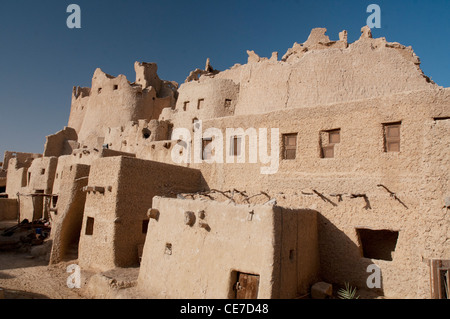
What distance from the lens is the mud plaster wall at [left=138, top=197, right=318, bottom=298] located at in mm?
7341

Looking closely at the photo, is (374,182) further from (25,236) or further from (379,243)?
(25,236)

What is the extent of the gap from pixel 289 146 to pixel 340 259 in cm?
417

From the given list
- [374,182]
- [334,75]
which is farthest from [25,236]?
[334,75]

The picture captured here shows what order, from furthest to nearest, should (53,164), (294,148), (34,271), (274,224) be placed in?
(53,164)
(34,271)
(294,148)
(274,224)

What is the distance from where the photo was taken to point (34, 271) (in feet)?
43.0

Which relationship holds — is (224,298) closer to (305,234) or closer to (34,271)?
(305,234)

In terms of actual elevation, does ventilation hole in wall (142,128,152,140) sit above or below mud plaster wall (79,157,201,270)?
above

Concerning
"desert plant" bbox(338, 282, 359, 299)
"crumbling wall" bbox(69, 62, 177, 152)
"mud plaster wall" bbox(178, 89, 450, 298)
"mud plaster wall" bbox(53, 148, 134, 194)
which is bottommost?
"desert plant" bbox(338, 282, 359, 299)

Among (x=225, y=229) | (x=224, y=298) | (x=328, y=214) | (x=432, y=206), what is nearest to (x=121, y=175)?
(x=225, y=229)

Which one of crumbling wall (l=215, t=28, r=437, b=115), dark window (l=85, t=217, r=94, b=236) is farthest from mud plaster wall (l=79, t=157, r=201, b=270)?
crumbling wall (l=215, t=28, r=437, b=115)

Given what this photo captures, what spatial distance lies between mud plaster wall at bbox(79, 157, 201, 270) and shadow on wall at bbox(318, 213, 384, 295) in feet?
21.1

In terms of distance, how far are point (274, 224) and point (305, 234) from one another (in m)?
2.12

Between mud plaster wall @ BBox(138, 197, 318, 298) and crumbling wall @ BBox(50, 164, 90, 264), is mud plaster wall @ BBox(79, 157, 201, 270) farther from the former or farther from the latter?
mud plaster wall @ BBox(138, 197, 318, 298)

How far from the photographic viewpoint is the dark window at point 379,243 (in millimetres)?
10086
